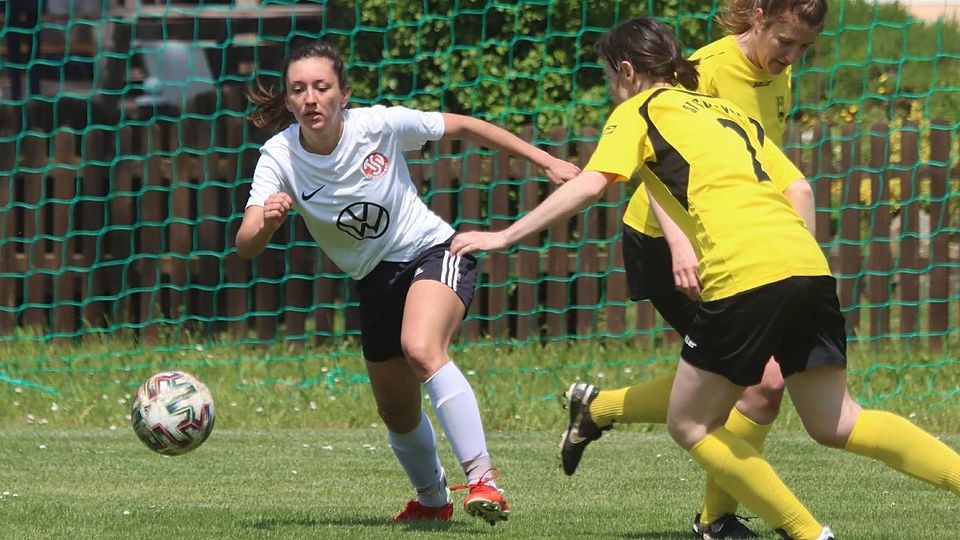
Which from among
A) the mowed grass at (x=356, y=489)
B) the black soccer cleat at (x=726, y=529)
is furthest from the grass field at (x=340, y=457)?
the black soccer cleat at (x=726, y=529)

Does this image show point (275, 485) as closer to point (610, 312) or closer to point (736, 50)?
point (736, 50)

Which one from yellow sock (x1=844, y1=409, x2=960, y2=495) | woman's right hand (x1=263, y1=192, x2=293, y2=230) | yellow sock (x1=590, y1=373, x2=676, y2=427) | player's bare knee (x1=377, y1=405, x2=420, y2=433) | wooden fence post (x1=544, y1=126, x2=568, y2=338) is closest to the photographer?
yellow sock (x1=844, y1=409, x2=960, y2=495)

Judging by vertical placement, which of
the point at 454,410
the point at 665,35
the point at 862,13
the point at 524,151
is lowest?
the point at 454,410

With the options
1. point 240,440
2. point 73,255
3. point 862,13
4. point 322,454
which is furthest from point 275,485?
point 862,13

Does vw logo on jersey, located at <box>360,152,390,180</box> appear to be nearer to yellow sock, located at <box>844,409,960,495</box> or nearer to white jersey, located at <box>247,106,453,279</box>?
white jersey, located at <box>247,106,453,279</box>

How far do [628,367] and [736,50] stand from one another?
4.10 m

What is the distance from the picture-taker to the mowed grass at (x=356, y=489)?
495 centimetres

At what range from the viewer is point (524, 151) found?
5.09 metres

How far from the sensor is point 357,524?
5062 millimetres

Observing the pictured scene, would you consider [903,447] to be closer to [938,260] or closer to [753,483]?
[753,483]

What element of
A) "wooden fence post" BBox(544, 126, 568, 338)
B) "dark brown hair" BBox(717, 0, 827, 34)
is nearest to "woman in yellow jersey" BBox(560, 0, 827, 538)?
"dark brown hair" BBox(717, 0, 827, 34)

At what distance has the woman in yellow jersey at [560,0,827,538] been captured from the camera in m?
4.71

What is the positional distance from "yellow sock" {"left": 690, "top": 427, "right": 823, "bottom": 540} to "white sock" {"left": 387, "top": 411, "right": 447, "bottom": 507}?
1.32m

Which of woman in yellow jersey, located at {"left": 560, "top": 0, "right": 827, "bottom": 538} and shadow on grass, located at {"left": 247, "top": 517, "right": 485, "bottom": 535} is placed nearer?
woman in yellow jersey, located at {"left": 560, "top": 0, "right": 827, "bottom": 538}
